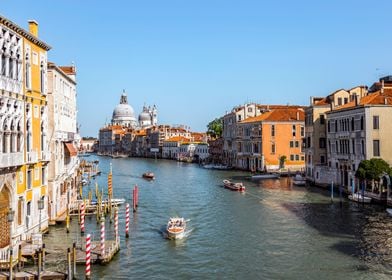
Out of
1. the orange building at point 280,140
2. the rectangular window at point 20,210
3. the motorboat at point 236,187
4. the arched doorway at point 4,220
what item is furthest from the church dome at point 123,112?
the arched doorway at point 4,220

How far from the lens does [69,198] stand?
21.9m

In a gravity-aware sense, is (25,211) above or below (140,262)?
above

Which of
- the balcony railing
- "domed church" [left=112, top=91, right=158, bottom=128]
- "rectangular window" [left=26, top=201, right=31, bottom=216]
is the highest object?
"domed church" [left=112, top=91, right=158, bottom=128]

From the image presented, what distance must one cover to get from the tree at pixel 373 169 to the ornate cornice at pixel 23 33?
15.3 metres

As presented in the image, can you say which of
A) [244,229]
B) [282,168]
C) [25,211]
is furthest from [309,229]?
[282,168]

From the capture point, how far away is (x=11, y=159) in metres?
13.3

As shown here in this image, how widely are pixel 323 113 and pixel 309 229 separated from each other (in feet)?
50.8

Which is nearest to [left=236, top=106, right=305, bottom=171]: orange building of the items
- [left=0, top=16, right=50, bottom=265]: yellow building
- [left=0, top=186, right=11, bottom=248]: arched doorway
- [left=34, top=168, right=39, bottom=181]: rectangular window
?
[left=0, top=16, right=50, bottom=265]: yellow building

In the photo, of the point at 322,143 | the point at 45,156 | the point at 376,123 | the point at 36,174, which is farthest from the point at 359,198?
the point at 36,174

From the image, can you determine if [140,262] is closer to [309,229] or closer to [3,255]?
[3,255]

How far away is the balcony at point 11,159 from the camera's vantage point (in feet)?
41.7

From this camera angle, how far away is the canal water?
12961 mm

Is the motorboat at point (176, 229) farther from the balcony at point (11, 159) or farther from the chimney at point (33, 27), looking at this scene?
the chimney at point (33, 27)

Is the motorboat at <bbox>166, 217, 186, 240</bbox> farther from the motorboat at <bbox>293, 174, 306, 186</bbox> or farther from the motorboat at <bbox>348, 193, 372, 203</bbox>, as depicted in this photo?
the motorboat at <bbox>293, 174, 306, 186</bbox>
